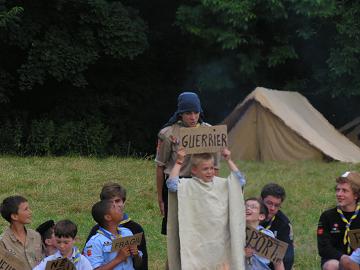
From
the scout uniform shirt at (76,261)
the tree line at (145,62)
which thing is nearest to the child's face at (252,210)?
the scout uniform shirt at (76,261)

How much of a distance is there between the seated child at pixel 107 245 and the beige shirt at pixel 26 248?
402 millimetres

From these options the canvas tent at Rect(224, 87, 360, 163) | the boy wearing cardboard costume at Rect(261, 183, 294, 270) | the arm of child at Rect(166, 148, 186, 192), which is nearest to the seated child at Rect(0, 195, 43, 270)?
the arm of child at Rect(166, 148, 186, 192)

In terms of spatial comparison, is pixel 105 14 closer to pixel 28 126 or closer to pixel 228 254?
pixel 28 126

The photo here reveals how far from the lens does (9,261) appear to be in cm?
609

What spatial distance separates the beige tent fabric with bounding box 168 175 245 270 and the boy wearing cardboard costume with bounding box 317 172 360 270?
98 centimetres

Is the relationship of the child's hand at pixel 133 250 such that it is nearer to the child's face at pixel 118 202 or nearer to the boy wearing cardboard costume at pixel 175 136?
the child's face at pixel 118 202

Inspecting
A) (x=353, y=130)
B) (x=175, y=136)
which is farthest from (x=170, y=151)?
(x=353, y=130)

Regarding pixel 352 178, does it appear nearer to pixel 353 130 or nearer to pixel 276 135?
pixel 276 135

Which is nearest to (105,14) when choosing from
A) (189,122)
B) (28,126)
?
(28,126)

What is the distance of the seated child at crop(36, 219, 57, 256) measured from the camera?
6.50 meters

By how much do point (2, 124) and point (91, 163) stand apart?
6263 millimetres

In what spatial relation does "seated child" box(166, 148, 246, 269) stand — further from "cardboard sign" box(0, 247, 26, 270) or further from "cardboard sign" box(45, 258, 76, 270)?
"cardboard sign" box(0, 247, 26, 270)

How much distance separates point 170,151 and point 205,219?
1.24 meters

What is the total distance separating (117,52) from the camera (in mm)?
19828
